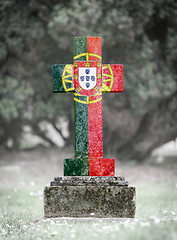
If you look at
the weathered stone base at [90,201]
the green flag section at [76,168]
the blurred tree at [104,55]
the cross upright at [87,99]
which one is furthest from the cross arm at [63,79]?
the blurred tree at [104,55]

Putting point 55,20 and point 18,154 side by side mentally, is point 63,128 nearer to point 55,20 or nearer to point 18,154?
point 18,154

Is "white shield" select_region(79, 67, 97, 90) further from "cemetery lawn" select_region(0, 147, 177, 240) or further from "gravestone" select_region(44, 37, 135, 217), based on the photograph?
"cemetery lawn" select_region(0, 147, 177, 240)

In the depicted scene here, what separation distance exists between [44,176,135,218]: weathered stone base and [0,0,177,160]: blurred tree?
19.6 feet

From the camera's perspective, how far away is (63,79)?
16.8 feet

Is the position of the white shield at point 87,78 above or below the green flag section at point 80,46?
below

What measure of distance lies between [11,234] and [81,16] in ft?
22.4

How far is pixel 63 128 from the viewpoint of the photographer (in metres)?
12.8

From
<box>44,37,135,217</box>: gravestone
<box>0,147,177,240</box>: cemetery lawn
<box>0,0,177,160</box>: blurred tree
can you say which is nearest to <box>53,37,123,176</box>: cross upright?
<box>44,37,135,217</box>: gravestone

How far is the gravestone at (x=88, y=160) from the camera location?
4.56 m

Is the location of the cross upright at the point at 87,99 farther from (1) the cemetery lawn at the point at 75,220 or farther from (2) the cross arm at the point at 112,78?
(1) the cemetery lawn at the point at 75,220

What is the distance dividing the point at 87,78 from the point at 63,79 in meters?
0.35

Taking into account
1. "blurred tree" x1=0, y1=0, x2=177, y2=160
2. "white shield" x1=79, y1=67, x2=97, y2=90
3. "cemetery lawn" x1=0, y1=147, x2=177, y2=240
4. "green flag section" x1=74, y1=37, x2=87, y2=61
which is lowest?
"cemetery lawn" x1=0, y1=147, x2=177, y2=240

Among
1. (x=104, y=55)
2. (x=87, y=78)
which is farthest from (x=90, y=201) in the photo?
(x=104, y=55)

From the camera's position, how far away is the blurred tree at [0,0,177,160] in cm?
981
